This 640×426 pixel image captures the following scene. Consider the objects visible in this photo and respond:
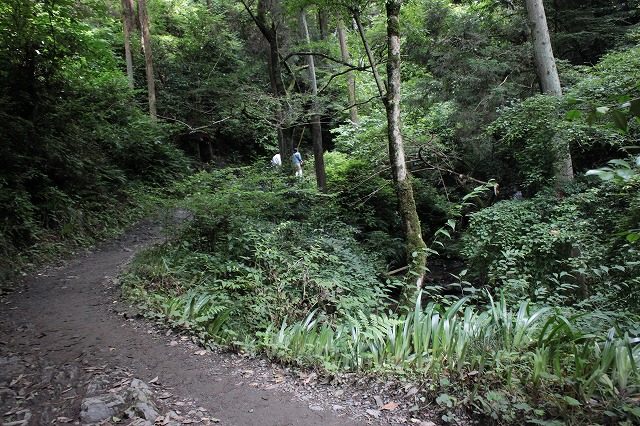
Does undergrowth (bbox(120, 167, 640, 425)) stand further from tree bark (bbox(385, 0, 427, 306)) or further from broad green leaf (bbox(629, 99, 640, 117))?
broad green leaf (bbox(629, 99, 640, 117))

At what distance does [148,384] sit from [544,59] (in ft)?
33.2

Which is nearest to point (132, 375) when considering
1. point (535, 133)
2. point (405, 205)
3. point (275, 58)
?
point (405, 205)

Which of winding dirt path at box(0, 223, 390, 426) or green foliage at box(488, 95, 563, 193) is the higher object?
green foliage at box(488, 95, 563, 193)

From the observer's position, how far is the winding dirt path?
3.13 m

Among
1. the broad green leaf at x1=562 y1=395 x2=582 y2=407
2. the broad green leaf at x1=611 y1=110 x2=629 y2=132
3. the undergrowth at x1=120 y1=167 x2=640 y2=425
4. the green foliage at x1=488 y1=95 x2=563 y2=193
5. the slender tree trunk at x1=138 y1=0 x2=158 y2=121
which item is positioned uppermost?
the slender tree trunk at x1=138 y1=0 x2=158 y2=121

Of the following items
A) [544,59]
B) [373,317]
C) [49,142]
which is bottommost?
[373,317]

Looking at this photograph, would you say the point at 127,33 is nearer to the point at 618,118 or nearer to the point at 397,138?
the point at 397,138

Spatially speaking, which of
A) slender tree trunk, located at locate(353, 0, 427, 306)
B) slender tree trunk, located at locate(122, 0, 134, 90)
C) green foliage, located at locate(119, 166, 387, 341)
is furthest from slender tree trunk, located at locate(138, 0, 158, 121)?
slender tree trunk, located at locate(353, 0, 427, 306)

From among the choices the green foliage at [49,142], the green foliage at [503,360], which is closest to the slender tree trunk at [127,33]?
the green foliage at [49,142]

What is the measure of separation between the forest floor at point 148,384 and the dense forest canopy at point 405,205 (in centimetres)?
26

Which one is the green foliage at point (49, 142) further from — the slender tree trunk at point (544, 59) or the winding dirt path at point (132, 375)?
the slender tree trunk at point (544, 59)

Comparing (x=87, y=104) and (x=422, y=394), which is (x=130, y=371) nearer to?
(x=422, y=394)

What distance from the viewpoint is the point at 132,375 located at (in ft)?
12.2

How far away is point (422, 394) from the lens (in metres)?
3.28
